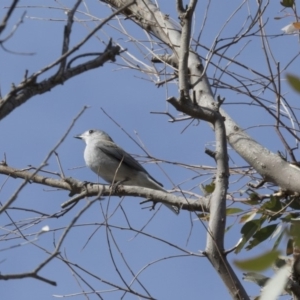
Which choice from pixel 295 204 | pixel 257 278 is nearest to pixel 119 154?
pixel 295 204

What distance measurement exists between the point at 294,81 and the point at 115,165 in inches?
242

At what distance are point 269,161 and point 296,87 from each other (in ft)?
8.12

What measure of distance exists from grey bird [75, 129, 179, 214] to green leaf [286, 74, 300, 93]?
5.74m

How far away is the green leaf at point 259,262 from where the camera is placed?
0.88 m

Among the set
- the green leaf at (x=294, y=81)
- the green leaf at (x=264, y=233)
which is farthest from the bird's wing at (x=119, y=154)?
the green leaf at (x=294, y=81)

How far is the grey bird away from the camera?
6922 millimetres

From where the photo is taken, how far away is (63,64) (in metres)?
1.66

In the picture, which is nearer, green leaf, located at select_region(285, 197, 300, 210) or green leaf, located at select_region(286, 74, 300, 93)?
green leaf, located at select_region(286, 74, 300, 93)

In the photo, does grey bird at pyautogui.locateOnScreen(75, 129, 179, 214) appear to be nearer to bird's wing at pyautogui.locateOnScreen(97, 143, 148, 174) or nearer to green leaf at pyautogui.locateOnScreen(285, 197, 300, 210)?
bird's wing at pyautogui.locateOnScreen(97, 143, 148, 174)

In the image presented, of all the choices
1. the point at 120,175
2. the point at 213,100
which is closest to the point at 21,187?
the point at 213,100

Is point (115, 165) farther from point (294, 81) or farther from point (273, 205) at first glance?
point (294, 81)

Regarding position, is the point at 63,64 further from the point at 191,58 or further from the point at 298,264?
the point at 191,58

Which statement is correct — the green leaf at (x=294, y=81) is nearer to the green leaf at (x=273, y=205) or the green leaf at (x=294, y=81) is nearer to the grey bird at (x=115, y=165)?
the green leaf at (x=273, y=205)

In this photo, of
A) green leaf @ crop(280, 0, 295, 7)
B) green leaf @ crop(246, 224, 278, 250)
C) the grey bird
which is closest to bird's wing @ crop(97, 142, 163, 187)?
the grey bird
